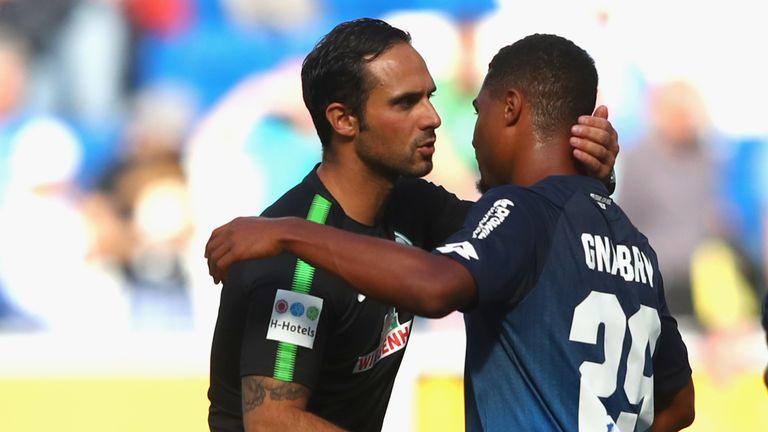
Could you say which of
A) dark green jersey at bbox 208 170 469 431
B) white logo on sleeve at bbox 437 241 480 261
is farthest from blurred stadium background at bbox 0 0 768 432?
white logo on sleeve at bbox 437 241 480 261

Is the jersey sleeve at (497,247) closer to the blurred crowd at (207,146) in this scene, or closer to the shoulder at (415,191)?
the shoulder at (415,191)

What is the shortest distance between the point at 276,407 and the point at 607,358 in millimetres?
866

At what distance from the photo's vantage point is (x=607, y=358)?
9.86ft

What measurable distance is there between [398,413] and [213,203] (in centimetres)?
163

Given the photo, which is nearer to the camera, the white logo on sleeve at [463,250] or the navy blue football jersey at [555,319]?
the white logo on sleeve at [463,250]

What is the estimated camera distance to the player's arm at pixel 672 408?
3.47 m

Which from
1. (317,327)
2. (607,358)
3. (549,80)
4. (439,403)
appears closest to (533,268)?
(607,358)

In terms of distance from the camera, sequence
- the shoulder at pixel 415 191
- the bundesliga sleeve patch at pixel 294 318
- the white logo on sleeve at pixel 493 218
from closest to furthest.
Answer: the white logo on sleeve at pixel 493 218
the bundesliga sleeve patch at pixel 294 318
the shoulder at pixel 415 191

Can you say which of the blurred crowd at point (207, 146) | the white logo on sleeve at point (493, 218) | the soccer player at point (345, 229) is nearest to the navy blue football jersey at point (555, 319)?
the white logo on sleeve at point (493, 218)

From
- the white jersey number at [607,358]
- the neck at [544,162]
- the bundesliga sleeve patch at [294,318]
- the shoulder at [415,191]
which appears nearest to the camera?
the white jersey number at [607,358]

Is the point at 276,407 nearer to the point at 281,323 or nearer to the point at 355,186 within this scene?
the point at 281,323

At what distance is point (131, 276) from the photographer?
7145 millimetres

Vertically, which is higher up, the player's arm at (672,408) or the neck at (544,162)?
the neck at (544,162)

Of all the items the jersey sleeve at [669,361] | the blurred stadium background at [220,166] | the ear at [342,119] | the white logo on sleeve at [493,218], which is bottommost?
the jersey sleeve at [669,361]
